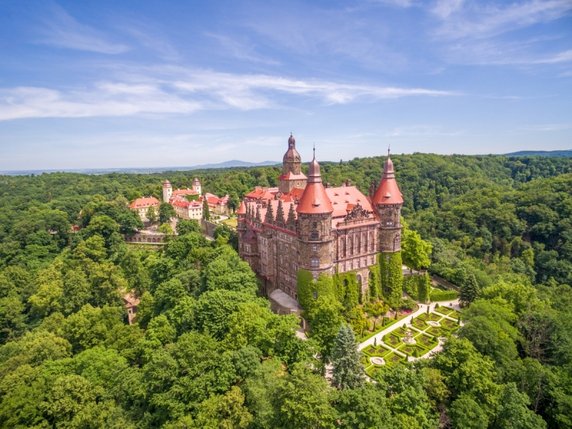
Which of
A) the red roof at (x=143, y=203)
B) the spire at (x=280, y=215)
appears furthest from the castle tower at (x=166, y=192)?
the spire at (x=280, y=215)

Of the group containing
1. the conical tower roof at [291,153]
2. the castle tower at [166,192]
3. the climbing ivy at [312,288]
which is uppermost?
the conical tower roof at [291,153]

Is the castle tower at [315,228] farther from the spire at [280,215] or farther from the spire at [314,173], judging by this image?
the spire at [280,215]

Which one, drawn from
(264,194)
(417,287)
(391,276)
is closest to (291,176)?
(264,194)

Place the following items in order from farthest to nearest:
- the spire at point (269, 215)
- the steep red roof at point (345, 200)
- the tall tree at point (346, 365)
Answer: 1. the spire at point (269, 215)
2. the steep red roof at point (345, 200)
3. the tall tree at point (346, 365)

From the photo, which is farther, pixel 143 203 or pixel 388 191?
pixel 143 203

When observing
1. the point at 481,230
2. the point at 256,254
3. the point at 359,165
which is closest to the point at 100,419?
the point at 256,254

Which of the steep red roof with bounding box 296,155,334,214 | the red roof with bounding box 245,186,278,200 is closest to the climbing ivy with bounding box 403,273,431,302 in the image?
the steep red roof with bounding box 296,155,334,214

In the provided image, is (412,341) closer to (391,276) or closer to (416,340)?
(416,340)
